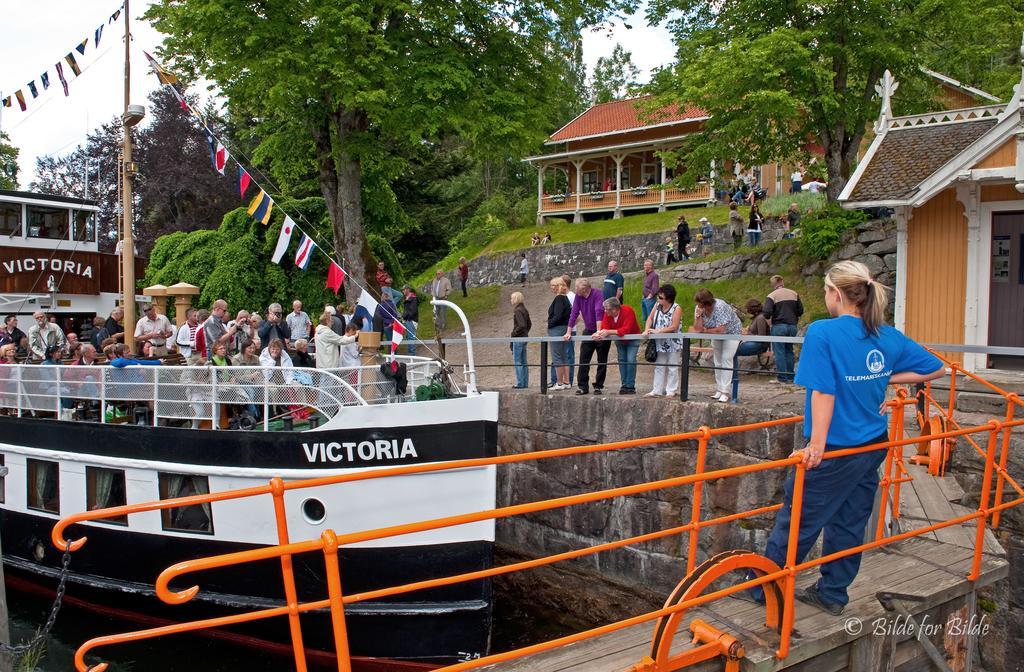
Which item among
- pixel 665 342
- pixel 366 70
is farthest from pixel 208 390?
pixel 366 70

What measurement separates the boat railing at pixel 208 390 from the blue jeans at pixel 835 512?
5.08 m

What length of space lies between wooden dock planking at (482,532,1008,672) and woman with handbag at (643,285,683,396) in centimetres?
549

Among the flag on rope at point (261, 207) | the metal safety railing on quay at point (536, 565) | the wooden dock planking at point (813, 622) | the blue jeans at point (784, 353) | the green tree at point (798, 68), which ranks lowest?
the wooden dock planking at point (813, 622)

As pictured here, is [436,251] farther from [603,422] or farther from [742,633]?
[742,633]

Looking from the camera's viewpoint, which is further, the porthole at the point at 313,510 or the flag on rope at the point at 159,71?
the flag on rope at the point at 159,71

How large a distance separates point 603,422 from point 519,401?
169 centimetres

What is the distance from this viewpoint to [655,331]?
10914 mm

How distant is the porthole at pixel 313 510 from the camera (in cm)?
847

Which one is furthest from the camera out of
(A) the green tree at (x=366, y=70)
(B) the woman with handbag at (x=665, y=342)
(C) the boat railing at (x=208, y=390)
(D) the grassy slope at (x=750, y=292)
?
(D) the grassy slope at (x=750, y=292)

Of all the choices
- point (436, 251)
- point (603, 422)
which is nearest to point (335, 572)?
point (603, 422)

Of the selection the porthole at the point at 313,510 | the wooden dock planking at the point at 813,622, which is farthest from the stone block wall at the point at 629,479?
the porthole at the point at 313,510

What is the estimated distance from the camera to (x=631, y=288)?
22.7m

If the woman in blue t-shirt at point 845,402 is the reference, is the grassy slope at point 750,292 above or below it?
above

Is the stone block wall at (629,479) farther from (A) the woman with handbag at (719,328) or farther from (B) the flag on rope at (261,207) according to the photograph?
(B) the flag on rope at (261,207)
